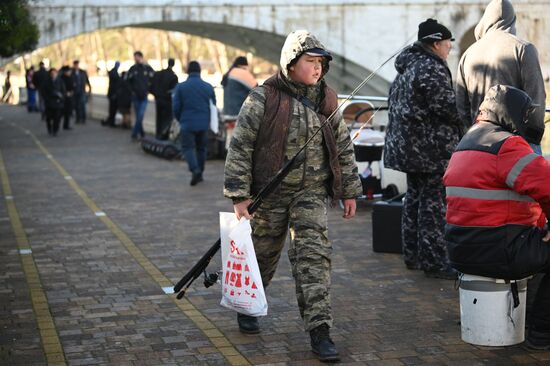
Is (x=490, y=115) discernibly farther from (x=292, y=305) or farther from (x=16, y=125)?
(x=16, y=125)

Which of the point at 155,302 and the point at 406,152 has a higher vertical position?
the point at 406,152

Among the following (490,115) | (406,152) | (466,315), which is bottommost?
(466,315)

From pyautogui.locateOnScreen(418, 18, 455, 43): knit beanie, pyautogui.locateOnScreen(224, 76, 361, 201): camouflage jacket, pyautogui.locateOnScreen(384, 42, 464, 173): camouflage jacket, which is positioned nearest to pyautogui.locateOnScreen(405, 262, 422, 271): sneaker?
pyautogui.locateOnScreen(384, 42, 464, 173): camouflage jacket

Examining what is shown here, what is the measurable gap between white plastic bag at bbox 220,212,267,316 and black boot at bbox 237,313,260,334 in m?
0.38

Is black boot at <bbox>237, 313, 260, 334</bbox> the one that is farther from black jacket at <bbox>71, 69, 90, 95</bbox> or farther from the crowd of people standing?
black jacket at <bbox>71, 69, 90, 95</bbox>

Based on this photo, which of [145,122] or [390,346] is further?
[145,122]

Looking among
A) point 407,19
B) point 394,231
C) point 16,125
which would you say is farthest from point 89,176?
point 407,19

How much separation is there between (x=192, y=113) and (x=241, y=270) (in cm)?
822

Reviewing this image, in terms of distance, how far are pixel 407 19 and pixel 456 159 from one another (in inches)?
1116

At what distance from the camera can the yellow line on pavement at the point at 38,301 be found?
6.16m

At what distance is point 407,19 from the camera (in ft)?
111

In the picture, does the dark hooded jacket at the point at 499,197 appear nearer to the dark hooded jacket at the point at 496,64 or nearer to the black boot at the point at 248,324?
the dark hooded jacket at the point at 496,64

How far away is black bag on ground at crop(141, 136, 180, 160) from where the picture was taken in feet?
57.9

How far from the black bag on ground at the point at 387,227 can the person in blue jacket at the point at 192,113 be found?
212 inches
